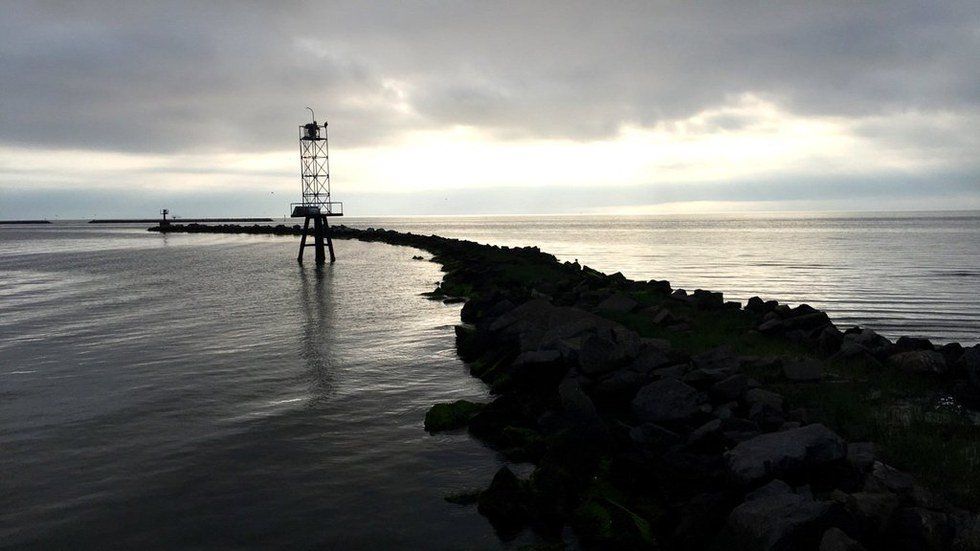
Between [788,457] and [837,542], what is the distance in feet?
5.79

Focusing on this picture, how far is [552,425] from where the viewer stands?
32.4ft

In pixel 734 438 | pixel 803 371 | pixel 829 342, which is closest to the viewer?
pixel 734 438

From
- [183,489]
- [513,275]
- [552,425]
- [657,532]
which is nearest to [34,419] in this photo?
[183,489]

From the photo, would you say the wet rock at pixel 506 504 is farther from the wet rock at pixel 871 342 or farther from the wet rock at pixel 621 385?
the wet rock at pixel 871 342

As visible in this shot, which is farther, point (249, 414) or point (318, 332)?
point (318, 332)

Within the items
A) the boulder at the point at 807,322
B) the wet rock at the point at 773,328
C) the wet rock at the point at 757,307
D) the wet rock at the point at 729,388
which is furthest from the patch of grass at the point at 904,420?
the wet rock at the point at 757,307

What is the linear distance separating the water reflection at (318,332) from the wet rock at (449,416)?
301 cm

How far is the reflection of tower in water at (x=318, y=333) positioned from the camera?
15180 millimetres

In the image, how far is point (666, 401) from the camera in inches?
380

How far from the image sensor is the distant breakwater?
6.45m

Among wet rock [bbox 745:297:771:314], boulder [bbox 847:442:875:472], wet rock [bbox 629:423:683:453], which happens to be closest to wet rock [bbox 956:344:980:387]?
boulder [bbox 847:442:875:472]

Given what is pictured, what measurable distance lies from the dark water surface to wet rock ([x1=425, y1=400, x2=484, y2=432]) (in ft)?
1.36

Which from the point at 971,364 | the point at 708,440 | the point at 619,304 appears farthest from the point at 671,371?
the point at 619,304

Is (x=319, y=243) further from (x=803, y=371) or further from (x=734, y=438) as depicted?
(x=734, y=438)
